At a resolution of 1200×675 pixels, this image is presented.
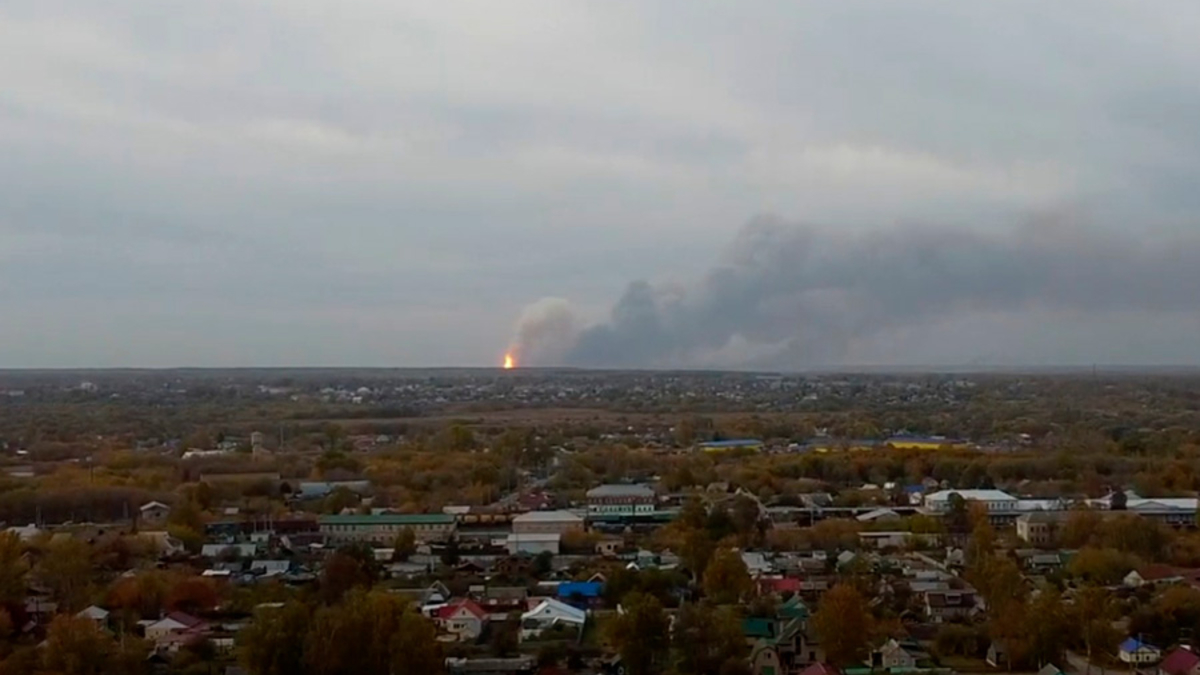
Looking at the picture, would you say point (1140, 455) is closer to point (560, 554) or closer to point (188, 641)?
point (560, 554)

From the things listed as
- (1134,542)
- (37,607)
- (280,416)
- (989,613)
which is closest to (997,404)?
(280,416)

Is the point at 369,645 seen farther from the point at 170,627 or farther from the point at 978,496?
the point at 978,496

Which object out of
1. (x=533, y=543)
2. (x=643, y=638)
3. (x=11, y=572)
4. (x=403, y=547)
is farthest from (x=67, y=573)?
(x=643, y=638)

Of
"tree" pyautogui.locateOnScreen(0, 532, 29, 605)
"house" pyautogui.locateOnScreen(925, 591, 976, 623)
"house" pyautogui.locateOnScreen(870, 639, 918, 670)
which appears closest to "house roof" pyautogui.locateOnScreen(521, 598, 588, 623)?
"house" pyautogui.locateOnScreen(870, 639, 918, 670)

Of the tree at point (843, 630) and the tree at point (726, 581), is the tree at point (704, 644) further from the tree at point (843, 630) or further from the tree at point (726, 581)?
the tree at point (726, 581)

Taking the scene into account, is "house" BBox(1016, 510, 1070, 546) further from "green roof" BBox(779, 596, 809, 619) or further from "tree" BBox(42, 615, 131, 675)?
"tree" BBox(42, 615, 131, 675)

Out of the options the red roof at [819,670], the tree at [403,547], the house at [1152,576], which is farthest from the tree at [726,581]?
the tree at [403,547]

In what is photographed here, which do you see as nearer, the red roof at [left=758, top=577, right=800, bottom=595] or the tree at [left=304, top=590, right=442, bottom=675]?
the tree at [left=304, top=590, right=442, bottom=675]
